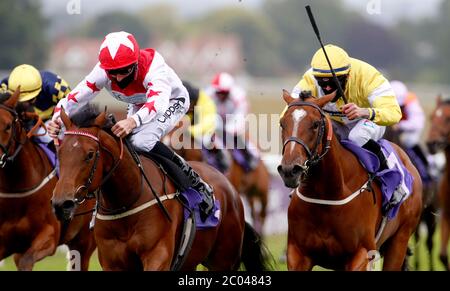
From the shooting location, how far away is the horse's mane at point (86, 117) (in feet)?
17.3

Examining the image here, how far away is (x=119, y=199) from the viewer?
5570mm

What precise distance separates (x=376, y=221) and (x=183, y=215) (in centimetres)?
124

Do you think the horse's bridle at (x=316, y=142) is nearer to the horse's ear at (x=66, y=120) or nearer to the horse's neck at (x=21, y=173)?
the horse's ear at (x=66, y=120)

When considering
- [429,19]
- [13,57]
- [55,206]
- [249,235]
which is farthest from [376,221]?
[429,19]

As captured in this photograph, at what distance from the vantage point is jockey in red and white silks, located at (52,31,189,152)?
5594 mm

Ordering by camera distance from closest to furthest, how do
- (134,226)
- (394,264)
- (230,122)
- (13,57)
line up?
(134,226), (394,264), (230,122), (13,57)

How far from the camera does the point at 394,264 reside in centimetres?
676

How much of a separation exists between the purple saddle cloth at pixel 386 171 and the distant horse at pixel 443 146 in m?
2.66

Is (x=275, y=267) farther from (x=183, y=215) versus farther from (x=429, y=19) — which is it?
(x=429, y=19)

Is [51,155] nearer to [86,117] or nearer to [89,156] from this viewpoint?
[86,117]

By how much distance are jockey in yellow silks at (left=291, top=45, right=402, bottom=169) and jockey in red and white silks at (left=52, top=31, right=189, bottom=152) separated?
0.87 m

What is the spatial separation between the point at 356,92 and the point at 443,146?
12.2 ft

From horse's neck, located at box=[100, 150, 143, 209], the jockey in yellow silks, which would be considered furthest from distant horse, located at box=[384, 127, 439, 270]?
horse's neck, located at box=[100, 150, 143, 209]

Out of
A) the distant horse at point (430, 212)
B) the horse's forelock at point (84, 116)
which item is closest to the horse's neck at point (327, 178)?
the horse's forelock at point (84, 116)
